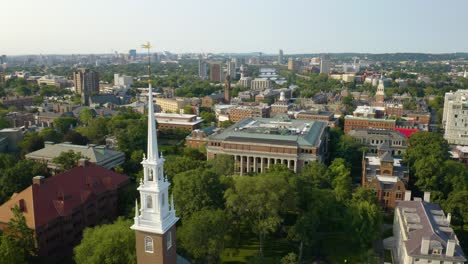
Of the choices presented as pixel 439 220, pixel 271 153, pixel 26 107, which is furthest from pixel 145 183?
pixel 26 107

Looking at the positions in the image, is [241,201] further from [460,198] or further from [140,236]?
[460,198]

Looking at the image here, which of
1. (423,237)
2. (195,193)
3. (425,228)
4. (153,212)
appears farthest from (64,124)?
(423,237)

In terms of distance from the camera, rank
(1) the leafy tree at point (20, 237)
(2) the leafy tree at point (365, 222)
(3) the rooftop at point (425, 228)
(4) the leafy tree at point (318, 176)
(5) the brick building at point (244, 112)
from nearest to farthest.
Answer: (1) the leafy tree at point (20, 237)
(3) the rooftop at point (425, 228)
(2) the leafy tree at point (365, 222)
(4) the leafy tree at point (318, 176)
(5) the brick building at point (244, 112)

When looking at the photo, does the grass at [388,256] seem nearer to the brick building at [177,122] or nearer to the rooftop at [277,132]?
the rooftop at [277,132]

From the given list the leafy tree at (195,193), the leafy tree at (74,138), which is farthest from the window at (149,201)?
the leafy tree at (74,138)

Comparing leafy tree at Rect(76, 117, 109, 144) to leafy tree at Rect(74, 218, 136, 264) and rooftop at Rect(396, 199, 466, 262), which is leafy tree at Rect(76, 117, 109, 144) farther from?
rooftop at Rect(396, 199, 466, 262)

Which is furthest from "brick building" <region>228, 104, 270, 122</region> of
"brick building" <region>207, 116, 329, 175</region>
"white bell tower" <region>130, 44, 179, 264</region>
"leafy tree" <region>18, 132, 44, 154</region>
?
"white bell tower" <region>130, 44, 179, 264</region>

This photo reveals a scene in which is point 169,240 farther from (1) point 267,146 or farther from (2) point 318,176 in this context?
(1) point 267,146
